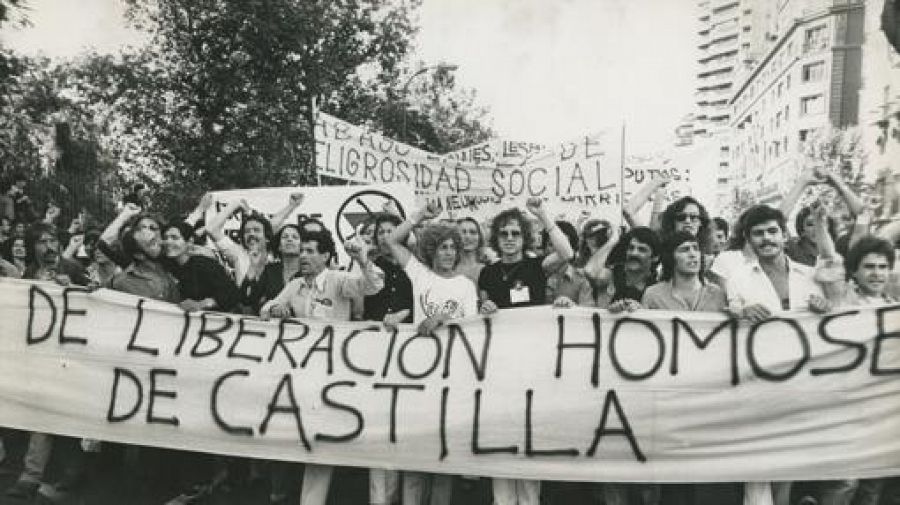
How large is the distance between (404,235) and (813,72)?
181ft

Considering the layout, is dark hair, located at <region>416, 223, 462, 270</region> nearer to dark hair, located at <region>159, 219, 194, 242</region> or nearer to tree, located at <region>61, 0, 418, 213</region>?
dark hair, located at <region>159, 219, 194, 242</region>

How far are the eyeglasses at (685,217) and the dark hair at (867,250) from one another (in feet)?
3.13

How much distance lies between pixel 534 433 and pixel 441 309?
765 millimetres

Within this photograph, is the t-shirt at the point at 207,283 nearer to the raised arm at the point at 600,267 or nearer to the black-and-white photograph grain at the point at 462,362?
the black-and-white photograph grain at the point at 462,362

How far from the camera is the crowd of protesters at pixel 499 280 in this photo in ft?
14.2

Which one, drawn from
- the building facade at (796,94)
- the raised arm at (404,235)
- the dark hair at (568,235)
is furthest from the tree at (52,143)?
the building facade at (796,94)

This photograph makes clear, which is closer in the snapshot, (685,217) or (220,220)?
(685,217)

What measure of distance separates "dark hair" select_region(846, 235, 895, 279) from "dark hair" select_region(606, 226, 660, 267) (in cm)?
94

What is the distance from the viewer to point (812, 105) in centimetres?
5478

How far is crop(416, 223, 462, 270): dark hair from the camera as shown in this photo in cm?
453

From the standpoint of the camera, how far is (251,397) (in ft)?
15.1

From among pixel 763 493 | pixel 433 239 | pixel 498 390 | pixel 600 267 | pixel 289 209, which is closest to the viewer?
pixel 763 493

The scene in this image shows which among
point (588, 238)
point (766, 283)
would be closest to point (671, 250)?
point (766, 283)

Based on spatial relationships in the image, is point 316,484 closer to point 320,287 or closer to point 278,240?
point 320,287
